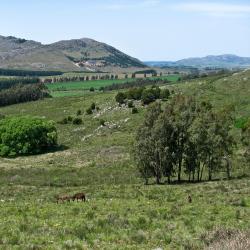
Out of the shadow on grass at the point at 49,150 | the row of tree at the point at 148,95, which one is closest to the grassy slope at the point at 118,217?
the shadow on grass at the point at 49,150

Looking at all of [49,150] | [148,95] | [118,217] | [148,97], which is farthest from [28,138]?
[118,217]

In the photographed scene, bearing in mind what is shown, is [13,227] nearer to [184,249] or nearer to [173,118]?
[184,249]

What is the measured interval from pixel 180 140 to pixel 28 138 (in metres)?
50.5

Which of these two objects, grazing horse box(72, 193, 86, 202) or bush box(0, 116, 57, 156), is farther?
bush box(0, 116, 57, 156)

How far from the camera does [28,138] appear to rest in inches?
3780

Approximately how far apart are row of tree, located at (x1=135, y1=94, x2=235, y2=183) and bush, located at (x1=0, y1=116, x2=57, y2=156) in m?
45.8

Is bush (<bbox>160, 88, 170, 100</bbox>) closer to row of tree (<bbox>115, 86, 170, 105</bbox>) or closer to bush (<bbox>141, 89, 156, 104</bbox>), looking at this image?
row of tree (<bbox>115, 86, 170, 105</bbox>)

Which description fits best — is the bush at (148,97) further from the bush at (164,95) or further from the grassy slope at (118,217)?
the grassy slope at (118,217)

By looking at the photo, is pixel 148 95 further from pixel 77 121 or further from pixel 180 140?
pixel 180 140

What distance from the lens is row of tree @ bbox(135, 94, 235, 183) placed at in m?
51.3

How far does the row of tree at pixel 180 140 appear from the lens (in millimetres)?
51312

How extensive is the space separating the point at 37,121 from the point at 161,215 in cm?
7906

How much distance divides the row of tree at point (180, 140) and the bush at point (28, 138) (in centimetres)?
4580

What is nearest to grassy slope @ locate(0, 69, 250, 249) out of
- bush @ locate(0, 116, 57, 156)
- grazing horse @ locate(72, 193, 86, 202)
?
grazing horse @ locate(72, 193, 86, 202)
